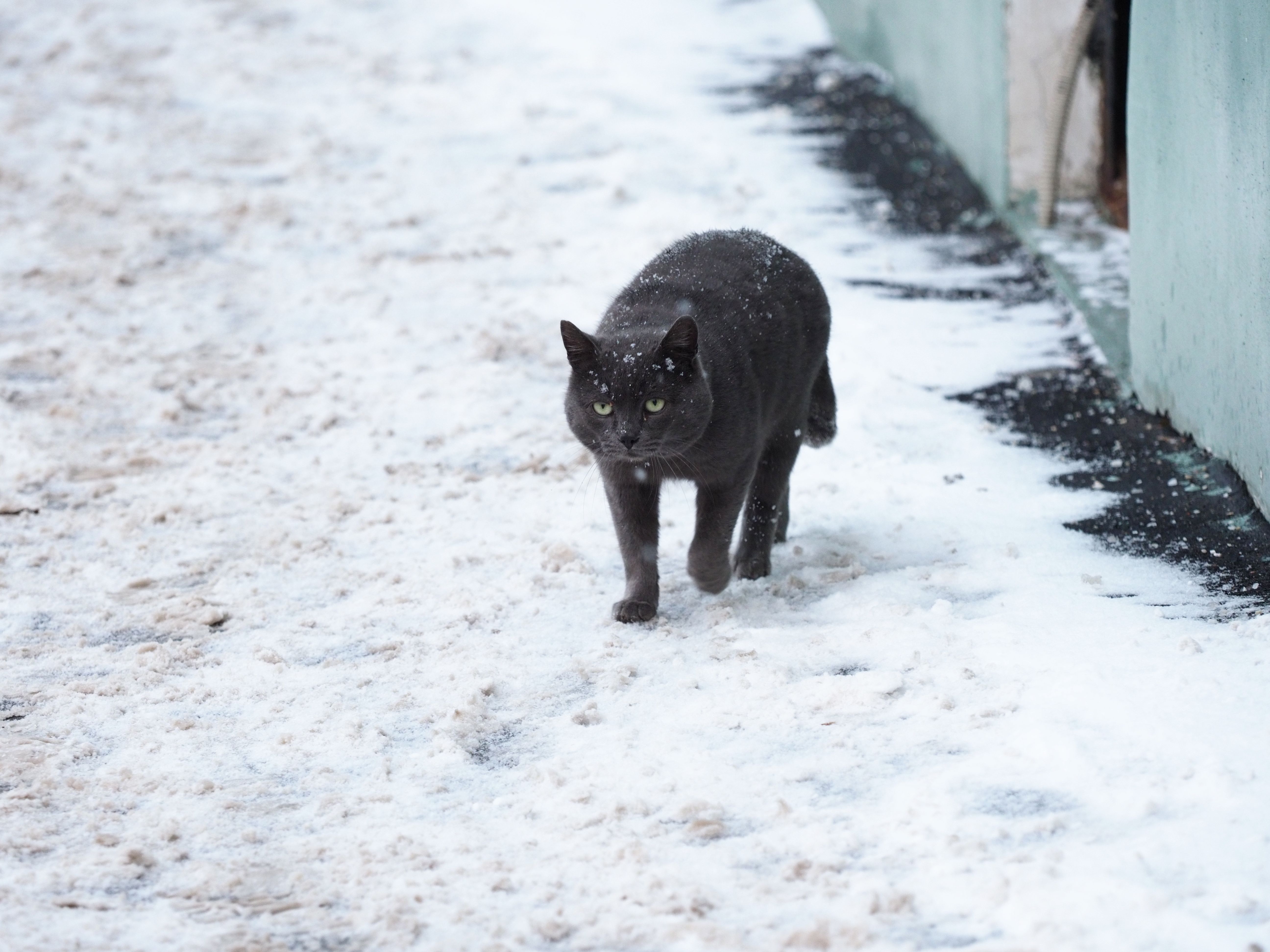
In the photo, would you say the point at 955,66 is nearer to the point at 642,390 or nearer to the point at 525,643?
the point at 642,390

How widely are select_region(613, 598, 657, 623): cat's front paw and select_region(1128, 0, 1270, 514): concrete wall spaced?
69.6 inches

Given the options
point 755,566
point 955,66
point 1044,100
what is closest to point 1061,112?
point 1044,100

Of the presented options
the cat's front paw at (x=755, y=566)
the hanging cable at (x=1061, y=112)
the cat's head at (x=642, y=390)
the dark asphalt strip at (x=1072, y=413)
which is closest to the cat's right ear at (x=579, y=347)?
the cat's head at (x=642, y=390)

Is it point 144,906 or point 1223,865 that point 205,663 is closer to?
point 144,906

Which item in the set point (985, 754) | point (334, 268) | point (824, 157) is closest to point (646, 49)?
point (824, 157)

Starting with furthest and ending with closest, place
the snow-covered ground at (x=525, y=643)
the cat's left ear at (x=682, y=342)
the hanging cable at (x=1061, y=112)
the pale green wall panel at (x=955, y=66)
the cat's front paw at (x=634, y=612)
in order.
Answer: the pale green wall panel at (x=955, y=66) → the hanging cable at (x=1061, y=112) → the cat's front paw at (x=634, y=612) → the cat's left ear at (x=682, y=342) → the snow-covered ground at (x=525, y=643)

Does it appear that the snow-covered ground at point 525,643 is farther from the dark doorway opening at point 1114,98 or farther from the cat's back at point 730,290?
the dark doorway opening at point 1114,98

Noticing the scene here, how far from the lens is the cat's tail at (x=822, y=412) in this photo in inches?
174

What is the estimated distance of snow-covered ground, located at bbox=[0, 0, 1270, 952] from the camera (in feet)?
8.30

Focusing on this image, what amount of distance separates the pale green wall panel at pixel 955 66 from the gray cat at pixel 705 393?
3052mm

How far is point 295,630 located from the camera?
12.5 ft

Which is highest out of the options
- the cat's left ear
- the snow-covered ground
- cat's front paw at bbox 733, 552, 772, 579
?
the cat's left ear

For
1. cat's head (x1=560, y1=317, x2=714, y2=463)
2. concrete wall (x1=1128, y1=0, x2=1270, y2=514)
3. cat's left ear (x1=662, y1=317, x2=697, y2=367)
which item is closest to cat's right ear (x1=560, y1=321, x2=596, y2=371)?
cat's head (x1=560, y1=317, x2=714, y2=463)

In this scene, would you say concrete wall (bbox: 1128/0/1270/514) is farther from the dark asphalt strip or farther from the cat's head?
the cat's head
